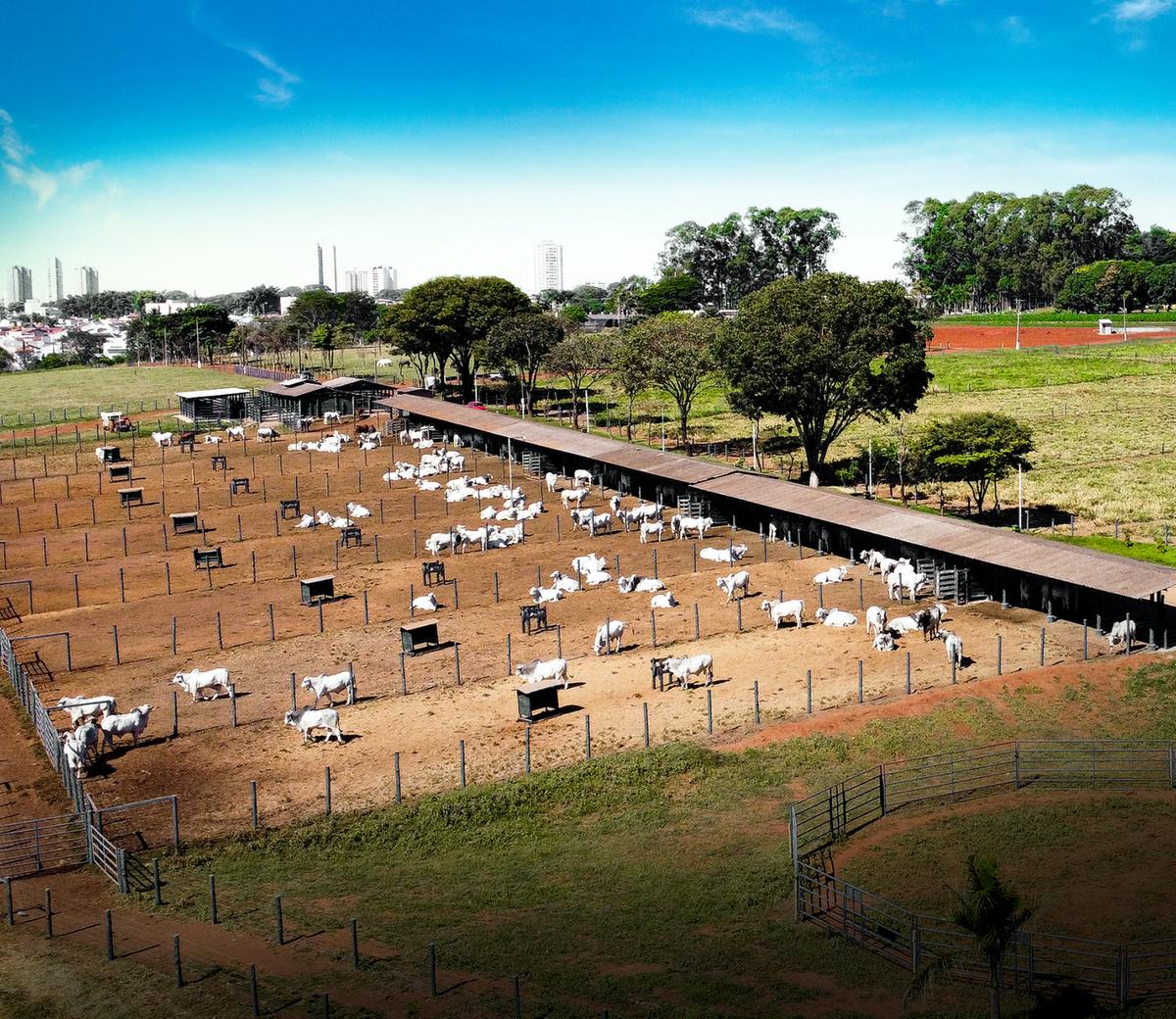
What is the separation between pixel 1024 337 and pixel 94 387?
115 m

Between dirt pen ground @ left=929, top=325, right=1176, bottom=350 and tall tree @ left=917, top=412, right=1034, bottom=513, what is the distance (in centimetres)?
8891

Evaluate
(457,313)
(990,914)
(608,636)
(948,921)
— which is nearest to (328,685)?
(608,636)

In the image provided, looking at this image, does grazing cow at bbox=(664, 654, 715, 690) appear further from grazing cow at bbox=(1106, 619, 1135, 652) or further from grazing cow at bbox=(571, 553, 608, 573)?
grazing cow at bbox=(571, 553, 608, 573)

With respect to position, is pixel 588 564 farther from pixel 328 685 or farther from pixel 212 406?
pixel 212 406

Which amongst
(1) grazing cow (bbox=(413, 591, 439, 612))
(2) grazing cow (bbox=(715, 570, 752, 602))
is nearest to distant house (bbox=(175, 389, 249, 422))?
(1) grazing cow (bbox=(413, 591, 439, 612))

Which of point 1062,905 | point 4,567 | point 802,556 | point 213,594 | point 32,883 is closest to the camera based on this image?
point 1062,905

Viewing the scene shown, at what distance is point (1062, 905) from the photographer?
22.7m

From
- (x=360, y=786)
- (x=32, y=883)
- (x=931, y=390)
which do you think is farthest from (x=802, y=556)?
(x=931, y=390)

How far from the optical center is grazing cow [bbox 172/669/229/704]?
3688 cm

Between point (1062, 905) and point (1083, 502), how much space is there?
146ft

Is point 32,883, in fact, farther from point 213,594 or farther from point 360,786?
point 213,594

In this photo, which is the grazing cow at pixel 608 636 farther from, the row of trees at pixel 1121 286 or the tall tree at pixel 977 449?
the row of trees at pixel 1121 286

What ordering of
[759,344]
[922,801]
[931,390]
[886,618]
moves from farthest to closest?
[931,390] → [759,344] → [886,618] → [922,801]

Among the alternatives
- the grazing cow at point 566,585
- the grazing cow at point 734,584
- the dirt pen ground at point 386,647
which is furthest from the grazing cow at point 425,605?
the grazing cow at point 734,584
